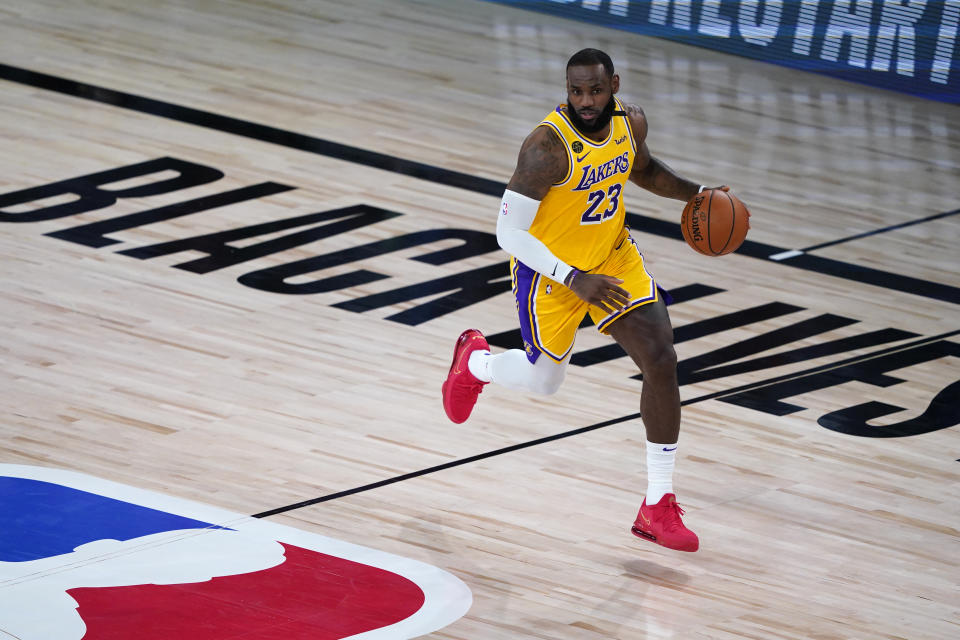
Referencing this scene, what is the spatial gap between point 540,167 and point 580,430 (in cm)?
138

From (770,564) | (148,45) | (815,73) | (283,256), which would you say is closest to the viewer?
(770,564)

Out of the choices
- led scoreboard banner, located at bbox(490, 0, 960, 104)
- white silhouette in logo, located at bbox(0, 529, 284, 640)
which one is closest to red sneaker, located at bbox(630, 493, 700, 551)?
white silhouette in logo, located at bbox(0, 529, 284, 640)

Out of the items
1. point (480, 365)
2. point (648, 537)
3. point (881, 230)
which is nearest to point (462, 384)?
point (480, 365)

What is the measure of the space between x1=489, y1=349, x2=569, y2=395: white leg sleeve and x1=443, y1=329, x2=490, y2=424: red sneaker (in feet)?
0.62

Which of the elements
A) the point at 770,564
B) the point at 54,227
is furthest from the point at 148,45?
the point at 770,564

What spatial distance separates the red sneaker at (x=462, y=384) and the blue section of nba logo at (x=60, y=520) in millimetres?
1005

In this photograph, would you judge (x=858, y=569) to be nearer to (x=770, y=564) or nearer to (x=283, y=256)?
(x=770, y=564)

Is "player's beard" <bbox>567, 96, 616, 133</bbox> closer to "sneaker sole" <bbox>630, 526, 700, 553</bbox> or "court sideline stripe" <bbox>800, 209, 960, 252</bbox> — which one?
"sneaker sole" <bbox>630, 526, 700, 553</bbox>

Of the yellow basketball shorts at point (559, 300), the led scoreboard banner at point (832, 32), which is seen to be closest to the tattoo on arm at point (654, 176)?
the yellow basketball shorts at point (559, 300)

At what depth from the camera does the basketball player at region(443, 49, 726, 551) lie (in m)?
4.41

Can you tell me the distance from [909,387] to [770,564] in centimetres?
192

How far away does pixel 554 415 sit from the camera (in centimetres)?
565

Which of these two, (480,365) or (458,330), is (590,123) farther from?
(458,330)

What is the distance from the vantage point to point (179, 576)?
4.15 m
